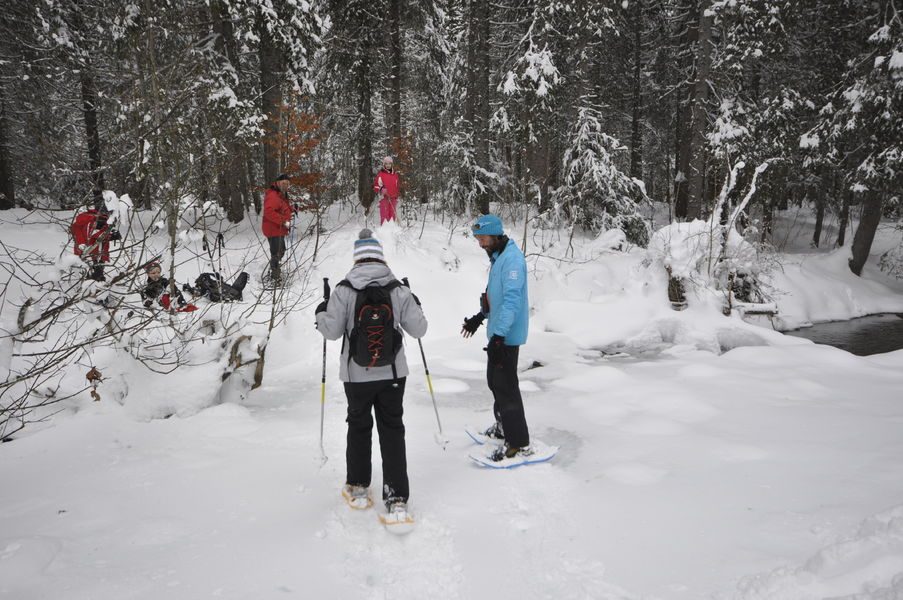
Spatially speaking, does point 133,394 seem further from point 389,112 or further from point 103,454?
point 389,112

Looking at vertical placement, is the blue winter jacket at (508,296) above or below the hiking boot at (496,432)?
above

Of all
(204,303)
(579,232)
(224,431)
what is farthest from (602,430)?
(579,232)

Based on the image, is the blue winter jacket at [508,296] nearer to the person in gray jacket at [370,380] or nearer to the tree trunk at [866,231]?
the person in gray jacket at [370,380]

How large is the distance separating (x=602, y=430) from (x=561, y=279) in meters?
6.54

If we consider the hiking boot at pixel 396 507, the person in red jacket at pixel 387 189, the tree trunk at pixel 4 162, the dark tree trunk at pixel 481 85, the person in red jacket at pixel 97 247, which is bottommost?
the hiking boot at pixel 396 507

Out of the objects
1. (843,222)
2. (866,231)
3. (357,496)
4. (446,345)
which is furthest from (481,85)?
(357,496)

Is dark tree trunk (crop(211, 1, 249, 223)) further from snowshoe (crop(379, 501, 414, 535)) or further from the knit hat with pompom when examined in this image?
snowshoe (crop(379, 501, 414, 535))

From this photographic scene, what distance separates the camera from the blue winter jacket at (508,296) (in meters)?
3.96

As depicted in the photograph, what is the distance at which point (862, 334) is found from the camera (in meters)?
11.0

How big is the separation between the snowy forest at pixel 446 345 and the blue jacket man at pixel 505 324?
0.07 metres

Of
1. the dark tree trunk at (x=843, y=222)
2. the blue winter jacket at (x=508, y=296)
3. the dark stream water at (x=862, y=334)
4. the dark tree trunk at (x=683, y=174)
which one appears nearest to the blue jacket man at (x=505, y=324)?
the blue winter jacket at (x=508, y=296)

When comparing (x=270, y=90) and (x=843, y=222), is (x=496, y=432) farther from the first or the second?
(x=843, y=222)

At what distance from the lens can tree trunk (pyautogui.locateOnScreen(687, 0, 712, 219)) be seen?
13125 millimetres

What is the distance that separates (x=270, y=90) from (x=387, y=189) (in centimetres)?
377
